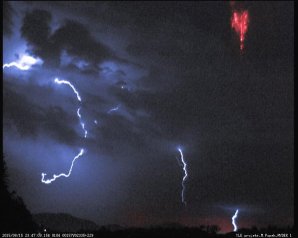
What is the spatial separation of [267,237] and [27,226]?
19.2 metres

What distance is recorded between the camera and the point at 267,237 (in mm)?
31281
